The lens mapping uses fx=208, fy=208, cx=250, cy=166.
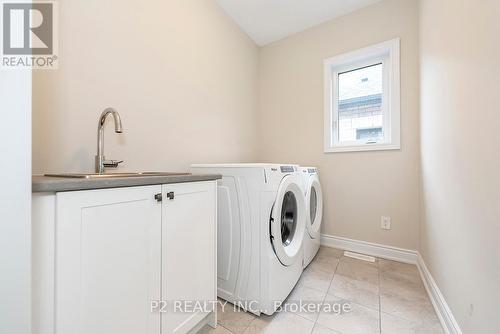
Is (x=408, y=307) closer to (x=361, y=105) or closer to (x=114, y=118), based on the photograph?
(x=361, y=105)

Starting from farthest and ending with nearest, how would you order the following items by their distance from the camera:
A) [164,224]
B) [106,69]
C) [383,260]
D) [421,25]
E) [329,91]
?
1. [329,91]
2. [383,260]
3. [421,25]
4. [106,69]
5. [164,224]

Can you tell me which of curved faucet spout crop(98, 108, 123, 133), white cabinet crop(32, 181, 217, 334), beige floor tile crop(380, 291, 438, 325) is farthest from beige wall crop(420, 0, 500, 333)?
curved faucet spout crop(98, 108, 123, 133)

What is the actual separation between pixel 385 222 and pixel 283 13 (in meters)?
2.35

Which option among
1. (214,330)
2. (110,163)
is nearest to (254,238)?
(214,330)

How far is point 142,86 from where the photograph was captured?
141 centimetres

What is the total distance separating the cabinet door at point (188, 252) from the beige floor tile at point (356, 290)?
927 millimetres

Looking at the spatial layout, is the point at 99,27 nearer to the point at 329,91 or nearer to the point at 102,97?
the point at 102,97

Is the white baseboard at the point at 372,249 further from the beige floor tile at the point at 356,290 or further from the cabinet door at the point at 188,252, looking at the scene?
the cabinet door at the point at 188,252

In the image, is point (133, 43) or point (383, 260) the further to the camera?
point (383, 260)

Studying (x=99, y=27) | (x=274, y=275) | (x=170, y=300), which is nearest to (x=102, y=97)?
(x=99, y=27)

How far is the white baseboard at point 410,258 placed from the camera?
1.11 meters

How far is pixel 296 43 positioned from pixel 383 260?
252 cm

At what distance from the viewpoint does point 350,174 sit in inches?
85.0
